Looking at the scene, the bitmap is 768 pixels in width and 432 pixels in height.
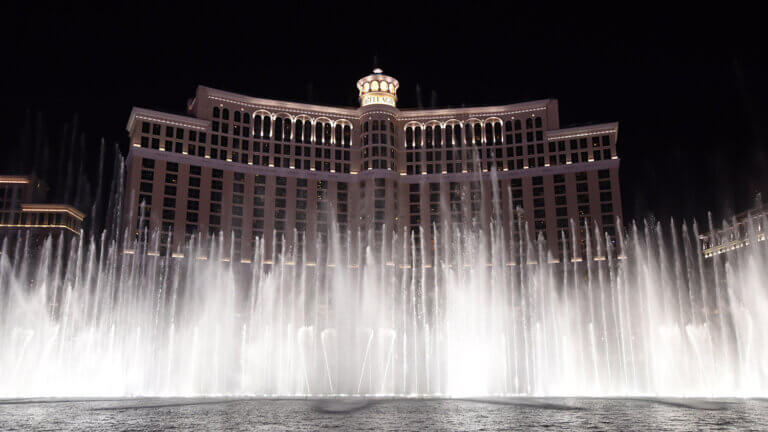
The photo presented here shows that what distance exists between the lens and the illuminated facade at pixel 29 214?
9369 centimetres

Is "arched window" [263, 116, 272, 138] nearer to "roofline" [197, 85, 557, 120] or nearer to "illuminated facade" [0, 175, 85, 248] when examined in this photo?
"roofline" [197, 85, 557, 120]

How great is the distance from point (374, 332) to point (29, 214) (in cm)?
6762

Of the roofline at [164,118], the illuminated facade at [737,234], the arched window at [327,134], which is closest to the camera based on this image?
the roofline at [164,118]

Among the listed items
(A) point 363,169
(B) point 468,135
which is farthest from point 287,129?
(B) point 468,135

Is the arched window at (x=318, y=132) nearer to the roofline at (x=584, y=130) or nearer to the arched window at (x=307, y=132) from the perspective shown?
the arched window at (x=307, y=132)

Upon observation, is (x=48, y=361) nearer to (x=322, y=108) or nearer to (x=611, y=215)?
(x=322, y=108)

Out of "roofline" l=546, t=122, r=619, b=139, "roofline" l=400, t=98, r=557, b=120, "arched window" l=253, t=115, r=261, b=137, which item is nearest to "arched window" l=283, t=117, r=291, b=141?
"arched window" l=253, t=115, r=261, b=137

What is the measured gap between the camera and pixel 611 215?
80.6 metres

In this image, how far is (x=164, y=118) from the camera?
258 feet

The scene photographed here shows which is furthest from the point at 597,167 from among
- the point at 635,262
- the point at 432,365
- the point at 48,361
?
the point at 48,361

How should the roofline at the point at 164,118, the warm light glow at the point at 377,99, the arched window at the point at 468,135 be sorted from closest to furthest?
1. the roofline at the point at 164,118
2. the warm light glow at the point at 377,99
3. the arched window at the point at 468,135

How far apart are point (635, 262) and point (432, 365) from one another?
126 feet

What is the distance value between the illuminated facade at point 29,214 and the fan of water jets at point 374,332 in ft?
54.0

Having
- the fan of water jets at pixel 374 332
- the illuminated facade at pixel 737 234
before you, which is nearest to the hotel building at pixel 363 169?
the fan of water jets at pixel 374 332
